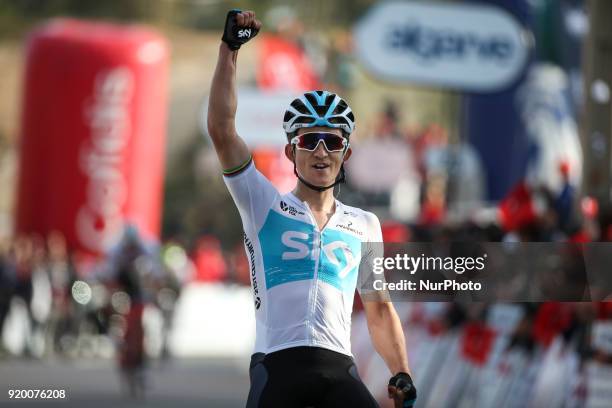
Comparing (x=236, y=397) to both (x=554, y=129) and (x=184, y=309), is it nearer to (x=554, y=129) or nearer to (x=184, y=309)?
(x=554, y=129)

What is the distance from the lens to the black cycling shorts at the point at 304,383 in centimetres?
614

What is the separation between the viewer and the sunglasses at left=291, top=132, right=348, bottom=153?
6.40m

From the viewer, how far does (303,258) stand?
6.34 metres

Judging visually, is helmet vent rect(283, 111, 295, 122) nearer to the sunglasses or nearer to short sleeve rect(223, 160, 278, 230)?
the sunglasses

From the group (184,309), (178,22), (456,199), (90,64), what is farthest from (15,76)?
(456,199)

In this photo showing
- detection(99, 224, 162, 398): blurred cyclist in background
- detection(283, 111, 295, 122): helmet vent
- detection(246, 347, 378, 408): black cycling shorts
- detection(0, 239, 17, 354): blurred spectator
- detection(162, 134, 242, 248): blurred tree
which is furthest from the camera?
detection(162, 134, 242, 248): blurred tree

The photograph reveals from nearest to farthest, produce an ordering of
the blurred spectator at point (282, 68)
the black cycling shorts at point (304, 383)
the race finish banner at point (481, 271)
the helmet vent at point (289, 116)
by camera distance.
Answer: the black cycling shorts at point (304, 383) → the helmet vent at point (289, 116) → the race finish banner at point (481, 271) → the blurred spectator at point (282, 68)

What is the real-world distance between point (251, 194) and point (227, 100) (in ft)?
1.32

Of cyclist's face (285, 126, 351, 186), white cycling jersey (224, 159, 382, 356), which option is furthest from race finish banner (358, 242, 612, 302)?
cyclist's face (285, 126, 351, 186)

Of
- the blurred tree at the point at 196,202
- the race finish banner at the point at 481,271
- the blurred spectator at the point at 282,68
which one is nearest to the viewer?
the race finish banner at the point at 481,271

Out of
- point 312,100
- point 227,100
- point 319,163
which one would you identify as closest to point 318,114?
point 312,100

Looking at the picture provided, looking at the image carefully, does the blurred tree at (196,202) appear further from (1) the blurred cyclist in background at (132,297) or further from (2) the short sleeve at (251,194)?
(2) the short sleeve at (251,194)

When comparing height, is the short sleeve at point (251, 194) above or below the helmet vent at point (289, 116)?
below

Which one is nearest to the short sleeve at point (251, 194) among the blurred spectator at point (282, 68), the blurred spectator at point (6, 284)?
the blurred spectator at point (282, 68)
